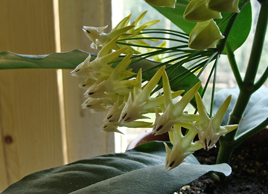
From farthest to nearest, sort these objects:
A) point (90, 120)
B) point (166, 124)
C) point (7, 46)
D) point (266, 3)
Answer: point (90, 120) < point (7, 46) < point (266, 3) < point (166, 124)

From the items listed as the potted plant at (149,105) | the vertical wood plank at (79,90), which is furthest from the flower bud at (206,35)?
the vertical wood plank at (79,90)

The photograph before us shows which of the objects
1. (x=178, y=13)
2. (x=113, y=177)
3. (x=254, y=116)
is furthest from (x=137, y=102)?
(x=254, y=116)

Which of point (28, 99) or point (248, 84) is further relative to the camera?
point (28, 99)

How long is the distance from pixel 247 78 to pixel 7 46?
1.68ft

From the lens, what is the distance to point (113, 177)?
325 millimetres

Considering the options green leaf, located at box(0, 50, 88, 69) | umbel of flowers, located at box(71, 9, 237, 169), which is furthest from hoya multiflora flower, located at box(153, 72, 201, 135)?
green leaf, located at box(0, 50, 88, 69)

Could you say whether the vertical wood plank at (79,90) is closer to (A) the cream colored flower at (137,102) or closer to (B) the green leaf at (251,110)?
(B) the green leaf at (251,110)

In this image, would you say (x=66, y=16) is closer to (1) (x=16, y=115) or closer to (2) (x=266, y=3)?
(1) (x=16, y=115)

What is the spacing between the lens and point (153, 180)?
0.30 meters

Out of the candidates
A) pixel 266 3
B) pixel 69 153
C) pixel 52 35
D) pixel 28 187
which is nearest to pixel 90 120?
A: pixel 69 153

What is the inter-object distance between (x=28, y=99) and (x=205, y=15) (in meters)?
0.51

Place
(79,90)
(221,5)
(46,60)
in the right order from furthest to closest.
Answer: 1. (79,90)
2. (46,60)
3. (221,5)

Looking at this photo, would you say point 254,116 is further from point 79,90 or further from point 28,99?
point 28,99

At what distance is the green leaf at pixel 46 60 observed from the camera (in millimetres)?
365
